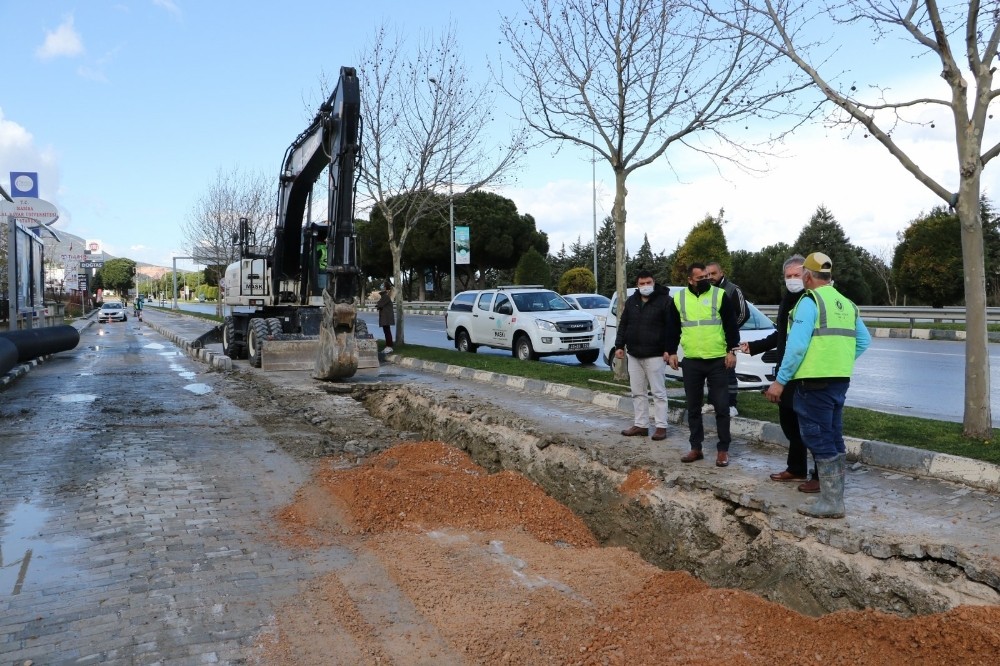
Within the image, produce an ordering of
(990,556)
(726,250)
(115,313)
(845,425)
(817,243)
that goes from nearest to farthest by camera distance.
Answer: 1. (990,556)
2. (845,425)
3. (726,250)
4. (817,243)
5. (115,313)

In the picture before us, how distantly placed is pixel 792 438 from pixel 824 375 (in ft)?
4.33

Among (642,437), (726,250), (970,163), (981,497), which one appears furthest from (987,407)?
(726,250)

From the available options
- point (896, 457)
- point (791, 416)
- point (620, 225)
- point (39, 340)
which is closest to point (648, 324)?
point (791, 416)

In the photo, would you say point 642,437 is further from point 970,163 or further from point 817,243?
point 817,243

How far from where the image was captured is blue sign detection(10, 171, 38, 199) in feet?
60.7

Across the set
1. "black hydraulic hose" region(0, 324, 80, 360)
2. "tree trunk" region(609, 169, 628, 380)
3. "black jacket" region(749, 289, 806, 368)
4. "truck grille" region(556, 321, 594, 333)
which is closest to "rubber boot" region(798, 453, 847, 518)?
"black jacket" region(749, 289, 806, 368)

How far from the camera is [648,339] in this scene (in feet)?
25.6

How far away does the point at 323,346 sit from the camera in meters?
13.8

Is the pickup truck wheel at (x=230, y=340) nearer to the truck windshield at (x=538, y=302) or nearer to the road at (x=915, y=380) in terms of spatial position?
the truck windshield at (x=538, y=302)

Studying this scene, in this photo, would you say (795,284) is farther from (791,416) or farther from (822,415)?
(822,415)

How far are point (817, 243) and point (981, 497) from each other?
4208 centimetres

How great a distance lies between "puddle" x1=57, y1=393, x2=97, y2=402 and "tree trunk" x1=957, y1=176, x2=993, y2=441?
A: 1234cm

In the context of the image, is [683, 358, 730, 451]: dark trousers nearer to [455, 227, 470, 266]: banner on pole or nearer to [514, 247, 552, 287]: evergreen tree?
[455, 227, 470, 266]: banner on pole

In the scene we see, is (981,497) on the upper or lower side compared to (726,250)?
lower
